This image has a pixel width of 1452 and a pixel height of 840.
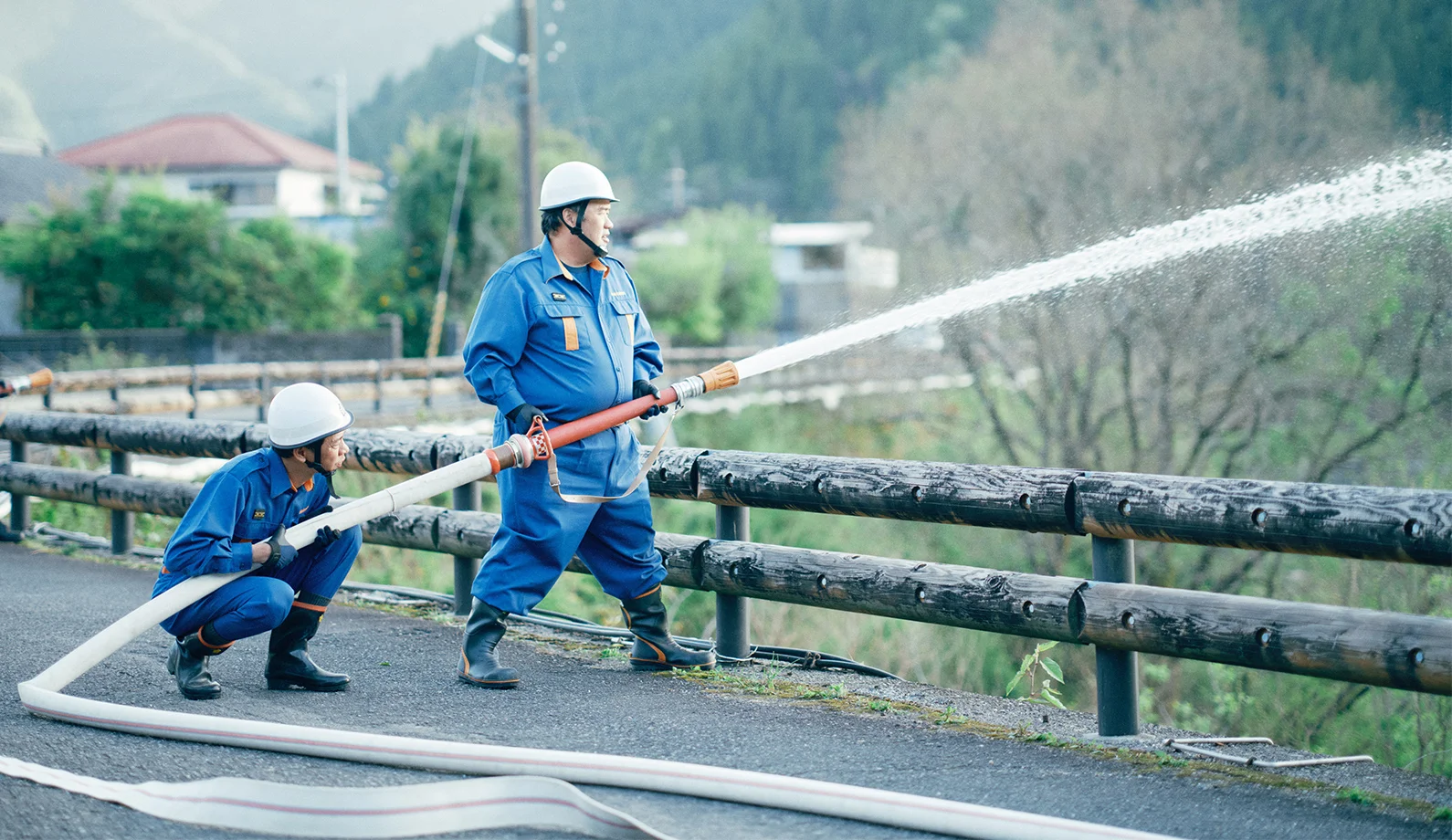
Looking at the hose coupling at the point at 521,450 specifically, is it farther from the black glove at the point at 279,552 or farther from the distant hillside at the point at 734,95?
the distant hillside at the point at 734,95

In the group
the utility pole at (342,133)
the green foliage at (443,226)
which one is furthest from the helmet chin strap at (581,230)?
the utility pole at (342,133)

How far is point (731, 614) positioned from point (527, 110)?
19414 millimetres

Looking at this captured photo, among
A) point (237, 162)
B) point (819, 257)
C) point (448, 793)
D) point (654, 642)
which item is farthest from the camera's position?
point (237, 162)

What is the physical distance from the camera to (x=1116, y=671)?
13.9 ft

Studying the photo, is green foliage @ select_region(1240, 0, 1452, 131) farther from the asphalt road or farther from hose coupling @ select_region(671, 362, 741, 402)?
the asphalt road

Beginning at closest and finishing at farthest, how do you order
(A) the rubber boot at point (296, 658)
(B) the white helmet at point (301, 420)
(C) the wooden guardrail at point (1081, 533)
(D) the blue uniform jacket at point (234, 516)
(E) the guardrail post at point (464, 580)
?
(C) the wooden guardrail at point (1081, 533) → (D) the blue uniform jacket at point (234, 516) → (B) the white helmet at point (301, 420) → (A) the rubber boot at point (296, 658) → (E) the guardrail post at point (464, 580)

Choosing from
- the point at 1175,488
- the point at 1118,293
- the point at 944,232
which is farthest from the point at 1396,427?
the point at 1175,488

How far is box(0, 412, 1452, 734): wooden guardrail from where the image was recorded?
3551mm

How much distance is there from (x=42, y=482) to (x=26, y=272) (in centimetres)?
2279

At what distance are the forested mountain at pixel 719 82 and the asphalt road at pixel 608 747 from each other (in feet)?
136

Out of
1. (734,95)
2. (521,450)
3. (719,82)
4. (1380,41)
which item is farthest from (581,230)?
(719,82)

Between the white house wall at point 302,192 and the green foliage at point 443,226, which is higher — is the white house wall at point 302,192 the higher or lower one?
the higher one

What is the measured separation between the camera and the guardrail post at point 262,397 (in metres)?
18.5

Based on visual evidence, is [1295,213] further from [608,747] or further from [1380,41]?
[608,747]
